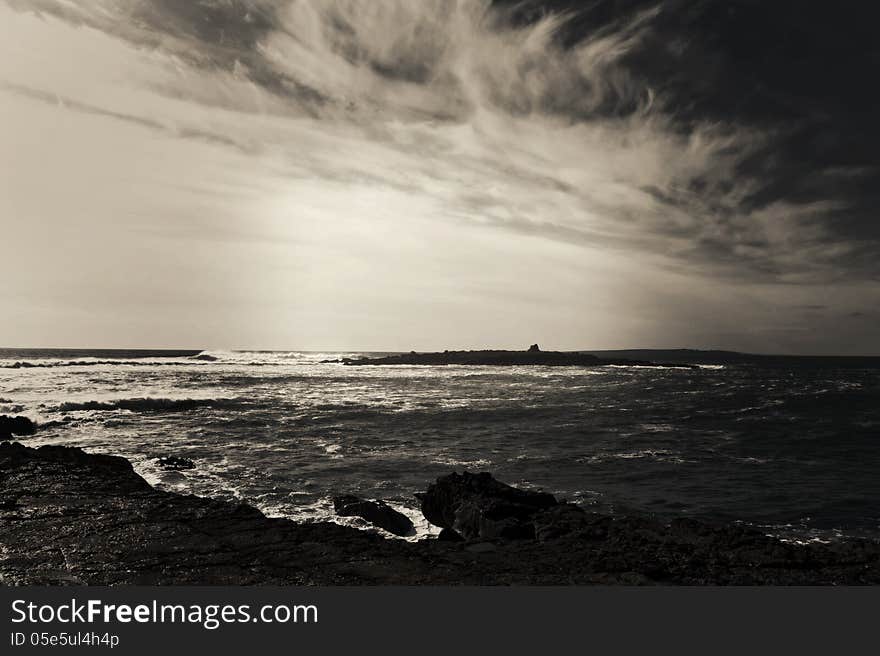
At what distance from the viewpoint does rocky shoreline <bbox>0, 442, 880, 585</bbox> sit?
8312 millimetres

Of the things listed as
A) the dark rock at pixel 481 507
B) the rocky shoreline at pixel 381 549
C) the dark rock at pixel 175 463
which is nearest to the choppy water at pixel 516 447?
the dark rock at pixel 175 463

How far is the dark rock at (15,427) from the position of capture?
89.4 feet

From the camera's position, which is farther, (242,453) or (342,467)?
(242,453)

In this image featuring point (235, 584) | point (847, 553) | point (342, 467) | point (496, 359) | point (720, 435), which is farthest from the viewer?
point (496, 359)

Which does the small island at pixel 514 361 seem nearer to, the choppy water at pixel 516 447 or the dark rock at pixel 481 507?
the choppy water at pixel 516 447

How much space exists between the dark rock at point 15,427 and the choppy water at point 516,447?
2.98 ft

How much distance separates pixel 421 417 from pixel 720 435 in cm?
1917

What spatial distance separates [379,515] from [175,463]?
1117 cm

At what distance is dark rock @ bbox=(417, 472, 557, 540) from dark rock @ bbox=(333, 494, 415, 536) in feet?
2.91

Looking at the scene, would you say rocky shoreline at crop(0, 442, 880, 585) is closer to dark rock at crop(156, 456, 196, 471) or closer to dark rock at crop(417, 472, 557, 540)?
dark rock at crop(417, 472, 557, 540)

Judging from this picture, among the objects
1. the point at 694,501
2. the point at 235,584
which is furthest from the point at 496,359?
the point at 235,584

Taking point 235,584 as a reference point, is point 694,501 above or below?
below

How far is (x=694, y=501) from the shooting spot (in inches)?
647

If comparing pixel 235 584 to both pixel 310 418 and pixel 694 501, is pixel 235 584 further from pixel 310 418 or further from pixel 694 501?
pixel 310 418
